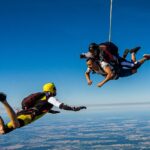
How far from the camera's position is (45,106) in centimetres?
1301

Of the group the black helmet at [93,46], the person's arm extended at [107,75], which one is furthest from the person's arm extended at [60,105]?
the black helmet at [93,46]

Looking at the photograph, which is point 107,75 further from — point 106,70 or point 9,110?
point 9,110

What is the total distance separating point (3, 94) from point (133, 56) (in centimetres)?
648

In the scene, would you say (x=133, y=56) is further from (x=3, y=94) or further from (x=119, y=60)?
(x=3, y=94)

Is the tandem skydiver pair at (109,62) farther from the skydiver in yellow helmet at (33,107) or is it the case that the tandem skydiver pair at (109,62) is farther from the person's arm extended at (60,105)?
the skydiver in yellow helmet at (33,107)

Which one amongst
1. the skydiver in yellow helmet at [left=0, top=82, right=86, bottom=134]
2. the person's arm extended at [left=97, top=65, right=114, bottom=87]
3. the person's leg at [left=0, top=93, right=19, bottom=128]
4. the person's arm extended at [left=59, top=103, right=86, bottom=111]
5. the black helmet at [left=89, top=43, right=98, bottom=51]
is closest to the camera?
the person's leg at [left=0, top=93, right=19, bottom=128]

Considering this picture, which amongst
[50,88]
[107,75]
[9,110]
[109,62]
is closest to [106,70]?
[107,75]

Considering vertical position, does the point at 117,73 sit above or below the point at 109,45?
below

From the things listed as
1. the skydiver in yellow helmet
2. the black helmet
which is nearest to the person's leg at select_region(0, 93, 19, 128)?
the skydiver in yellow helmet

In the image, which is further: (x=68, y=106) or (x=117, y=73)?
(x=117, y=73)

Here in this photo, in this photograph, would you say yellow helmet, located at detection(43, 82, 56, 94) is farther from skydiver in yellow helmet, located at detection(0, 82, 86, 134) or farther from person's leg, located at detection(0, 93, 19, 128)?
person's leg, located at detection(0, 93, 19, 128)

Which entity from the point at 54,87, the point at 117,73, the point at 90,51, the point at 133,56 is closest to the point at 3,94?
the point at 54,87

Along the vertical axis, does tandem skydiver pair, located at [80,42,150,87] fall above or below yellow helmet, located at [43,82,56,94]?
above

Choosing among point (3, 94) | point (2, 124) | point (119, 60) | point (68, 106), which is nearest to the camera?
point (3, 94)
